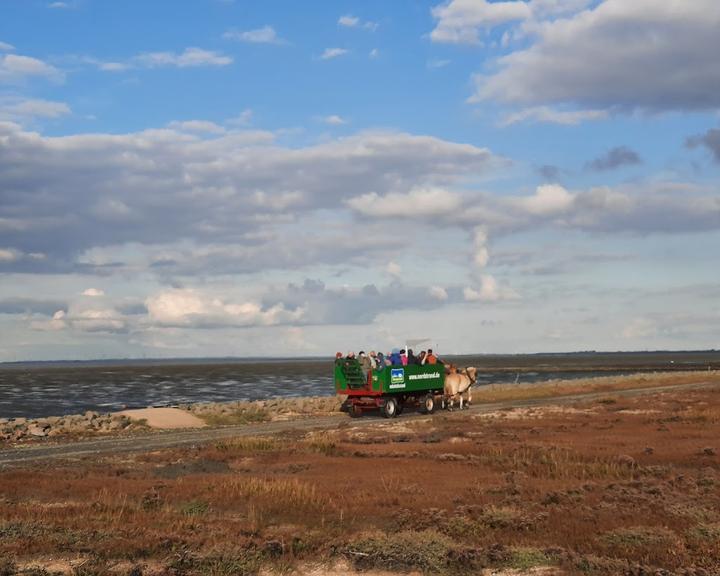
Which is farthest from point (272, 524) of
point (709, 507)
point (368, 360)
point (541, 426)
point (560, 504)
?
point (368, 360)

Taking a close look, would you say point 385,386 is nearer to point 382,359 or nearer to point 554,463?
point 382,359

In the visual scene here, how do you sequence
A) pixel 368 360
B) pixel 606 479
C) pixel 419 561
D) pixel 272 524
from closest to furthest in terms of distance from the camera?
pixel 419 561, pixel 272 524, pixel 606 479, pixel 368 360

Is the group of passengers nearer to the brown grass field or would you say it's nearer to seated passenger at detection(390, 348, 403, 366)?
seated passenger at detection(390, 348, 403, 366)

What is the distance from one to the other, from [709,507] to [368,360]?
22854mm

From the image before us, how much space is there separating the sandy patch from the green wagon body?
24.3 ft

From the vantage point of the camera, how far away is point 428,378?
3909 cm

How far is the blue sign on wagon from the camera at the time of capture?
36562 mm

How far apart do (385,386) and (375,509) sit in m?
21.6

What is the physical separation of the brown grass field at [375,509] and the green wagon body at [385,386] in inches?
396

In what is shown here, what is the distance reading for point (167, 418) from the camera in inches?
1574

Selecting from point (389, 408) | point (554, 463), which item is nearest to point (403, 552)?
point (554, 463)

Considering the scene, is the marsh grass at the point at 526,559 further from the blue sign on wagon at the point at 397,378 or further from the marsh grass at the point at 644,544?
the blue sign on wagon at the point at 397,378

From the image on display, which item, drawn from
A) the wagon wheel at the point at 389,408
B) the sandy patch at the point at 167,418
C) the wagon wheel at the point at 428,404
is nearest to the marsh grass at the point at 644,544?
the wagon wheel at the point at 389,408

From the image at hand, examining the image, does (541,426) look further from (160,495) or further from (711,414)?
(160,495)
